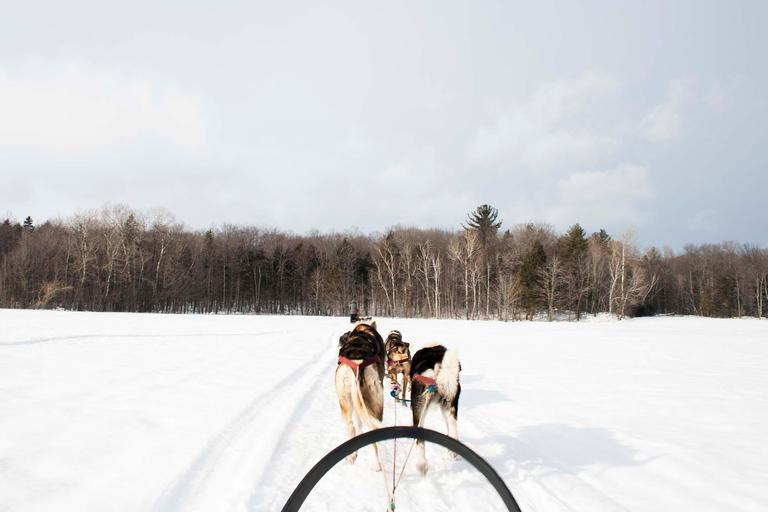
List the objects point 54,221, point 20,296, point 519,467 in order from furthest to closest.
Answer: point 54,221, point 20,296, point 519,467

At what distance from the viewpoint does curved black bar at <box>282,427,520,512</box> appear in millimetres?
1146

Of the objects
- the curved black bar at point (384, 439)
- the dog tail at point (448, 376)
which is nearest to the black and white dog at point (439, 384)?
the dog tail at point (448, 376)

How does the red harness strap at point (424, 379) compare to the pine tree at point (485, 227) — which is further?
the pine tree at point (485, 227)

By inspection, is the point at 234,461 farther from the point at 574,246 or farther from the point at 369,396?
the point at 574,246

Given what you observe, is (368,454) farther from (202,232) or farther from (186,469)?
(202,232)

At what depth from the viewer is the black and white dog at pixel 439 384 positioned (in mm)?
3275

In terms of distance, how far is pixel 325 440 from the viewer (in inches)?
159

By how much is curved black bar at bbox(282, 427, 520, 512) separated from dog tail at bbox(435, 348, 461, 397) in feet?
6.62

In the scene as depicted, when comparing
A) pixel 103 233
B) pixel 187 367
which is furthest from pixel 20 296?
pixel 187 367

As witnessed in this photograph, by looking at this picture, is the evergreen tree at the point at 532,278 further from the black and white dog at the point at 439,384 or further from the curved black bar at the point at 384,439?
the curved black bar at the point at 384,439

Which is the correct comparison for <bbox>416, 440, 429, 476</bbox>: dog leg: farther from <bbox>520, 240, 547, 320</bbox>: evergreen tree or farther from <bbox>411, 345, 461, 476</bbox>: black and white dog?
<bbox>520, 240, 547, 320</bbox>: evergreen tree

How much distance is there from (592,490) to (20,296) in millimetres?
60567

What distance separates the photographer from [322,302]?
58.6 metres

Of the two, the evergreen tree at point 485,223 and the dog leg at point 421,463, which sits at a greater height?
the evergreen tree at point 485,223
